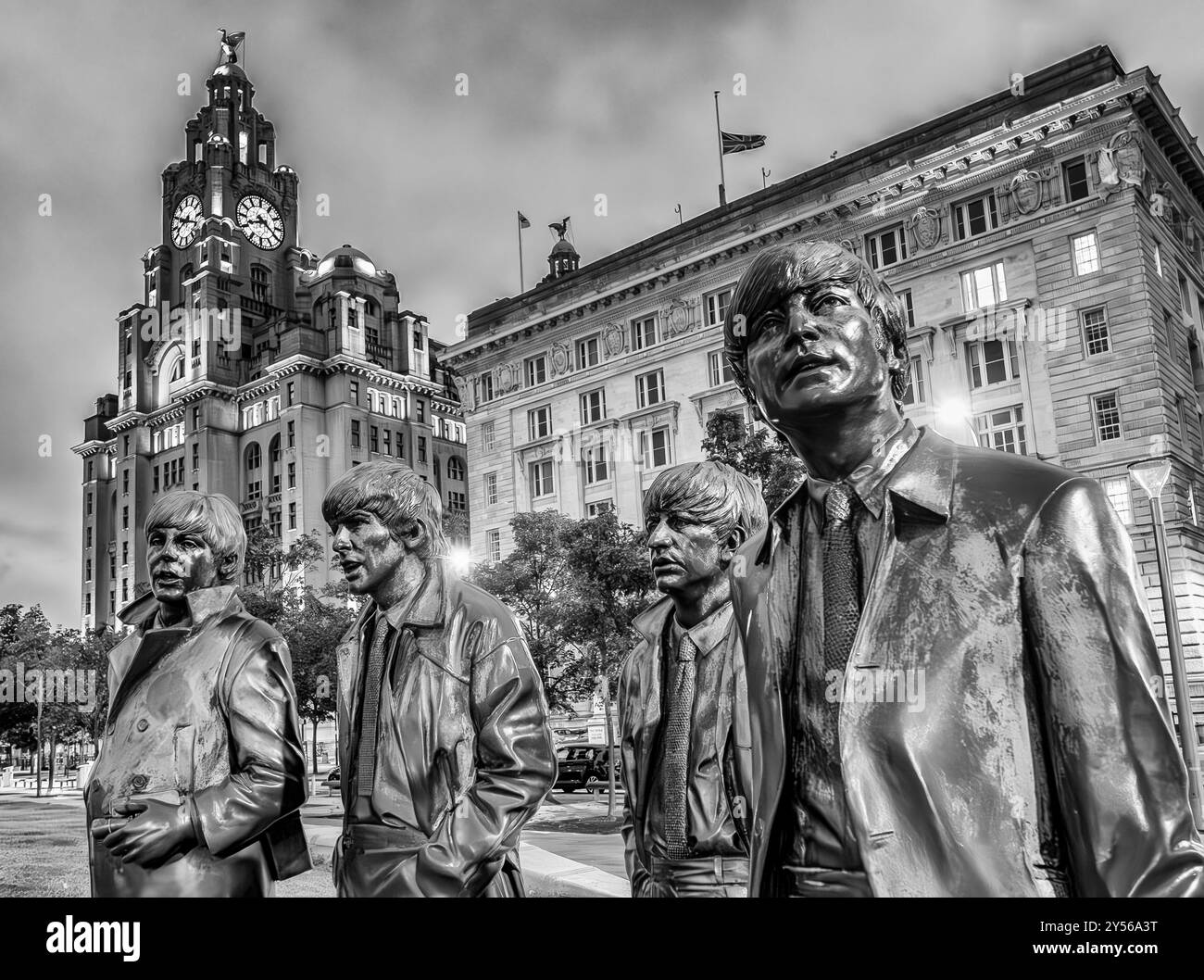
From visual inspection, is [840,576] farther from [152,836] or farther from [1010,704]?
[152,836]

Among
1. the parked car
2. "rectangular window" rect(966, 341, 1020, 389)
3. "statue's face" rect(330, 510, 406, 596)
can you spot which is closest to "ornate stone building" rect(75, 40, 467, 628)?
the parked car

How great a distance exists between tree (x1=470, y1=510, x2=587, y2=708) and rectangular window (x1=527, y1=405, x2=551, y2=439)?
747 inches

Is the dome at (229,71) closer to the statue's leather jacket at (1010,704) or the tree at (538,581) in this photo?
the tree at (538,581)

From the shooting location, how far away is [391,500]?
4238mm

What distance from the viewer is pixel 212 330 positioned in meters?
85.1

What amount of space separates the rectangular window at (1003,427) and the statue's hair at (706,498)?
3298 centimetres

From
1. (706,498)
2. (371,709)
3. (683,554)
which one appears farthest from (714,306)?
(371,709)

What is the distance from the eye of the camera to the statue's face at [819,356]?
6.07 feet

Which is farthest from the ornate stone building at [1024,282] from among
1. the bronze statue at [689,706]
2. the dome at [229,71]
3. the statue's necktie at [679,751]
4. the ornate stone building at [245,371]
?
the dome at [229,71]

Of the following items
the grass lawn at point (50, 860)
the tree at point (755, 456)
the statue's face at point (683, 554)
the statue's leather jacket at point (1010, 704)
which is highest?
the tree at point (755, 456)

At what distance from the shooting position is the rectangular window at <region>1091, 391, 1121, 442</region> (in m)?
33.3

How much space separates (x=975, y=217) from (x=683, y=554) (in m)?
37.1

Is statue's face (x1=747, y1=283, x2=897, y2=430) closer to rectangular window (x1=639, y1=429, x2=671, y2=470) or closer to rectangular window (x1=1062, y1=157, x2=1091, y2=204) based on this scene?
rectangular window (x1=1062, y1=157, x2=1091, y2=204)
